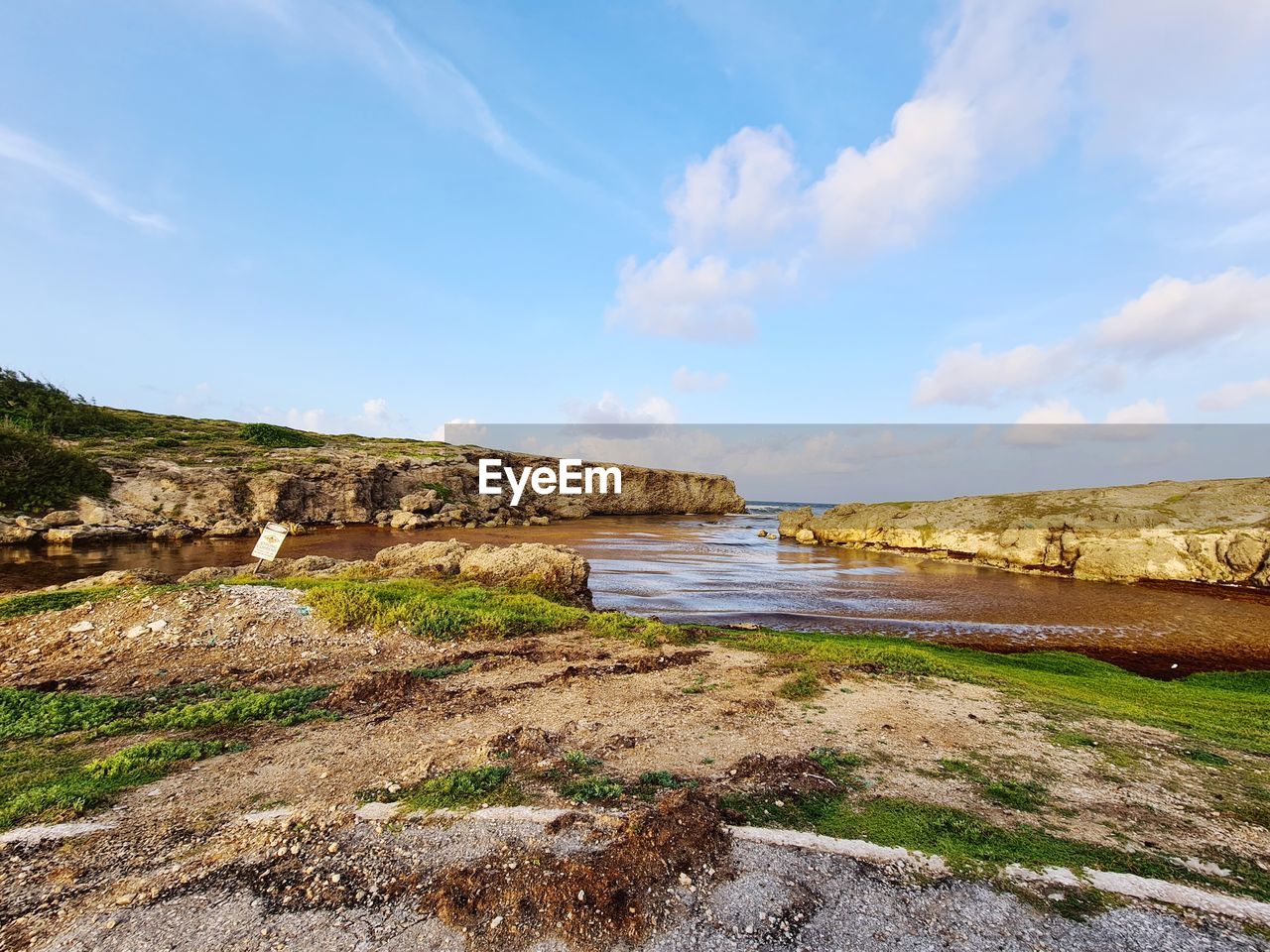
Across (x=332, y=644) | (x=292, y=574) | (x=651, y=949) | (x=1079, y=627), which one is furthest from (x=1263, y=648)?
(x=292, y=574)

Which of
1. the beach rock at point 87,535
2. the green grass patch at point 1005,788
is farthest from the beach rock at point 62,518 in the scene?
the green grass patch at point 1005,788

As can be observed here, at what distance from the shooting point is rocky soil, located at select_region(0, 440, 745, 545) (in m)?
35.5

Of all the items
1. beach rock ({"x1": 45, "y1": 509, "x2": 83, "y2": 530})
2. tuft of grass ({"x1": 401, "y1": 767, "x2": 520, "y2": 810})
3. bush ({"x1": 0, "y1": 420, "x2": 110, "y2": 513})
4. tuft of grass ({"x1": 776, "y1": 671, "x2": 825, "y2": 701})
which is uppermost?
bush ({"x1": 0, "y1": 420, "x2": 110, "y2": 513})

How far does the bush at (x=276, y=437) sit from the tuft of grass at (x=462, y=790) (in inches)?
2496

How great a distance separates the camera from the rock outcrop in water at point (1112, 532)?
88.4 feet

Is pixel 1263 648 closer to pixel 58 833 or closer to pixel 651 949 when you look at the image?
pixel 651 949

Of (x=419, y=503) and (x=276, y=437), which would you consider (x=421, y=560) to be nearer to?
(x=419, y=503)

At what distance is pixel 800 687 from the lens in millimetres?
9578

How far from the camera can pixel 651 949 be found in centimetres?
371

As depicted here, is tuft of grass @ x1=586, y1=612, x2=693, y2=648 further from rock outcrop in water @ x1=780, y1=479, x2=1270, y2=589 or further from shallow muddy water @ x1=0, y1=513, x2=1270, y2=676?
rock outcrop in water @ x1=780, y1=479, x2=1270, y2=589

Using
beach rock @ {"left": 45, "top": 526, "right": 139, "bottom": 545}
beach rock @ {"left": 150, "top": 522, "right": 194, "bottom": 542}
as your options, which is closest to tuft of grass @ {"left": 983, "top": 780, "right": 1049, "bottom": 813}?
beach rock @ {"left": 45, "top": 526, "right": 139, "bottom": 545}

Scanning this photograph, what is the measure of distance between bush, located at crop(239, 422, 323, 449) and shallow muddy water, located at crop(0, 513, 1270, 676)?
89.4ft

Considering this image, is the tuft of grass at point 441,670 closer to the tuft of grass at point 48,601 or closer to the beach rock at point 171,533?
the tuft of grass at point 48,601

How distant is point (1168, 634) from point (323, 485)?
57.1m
